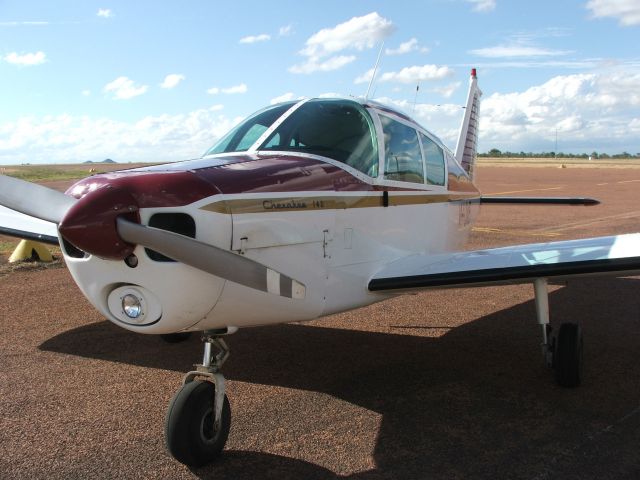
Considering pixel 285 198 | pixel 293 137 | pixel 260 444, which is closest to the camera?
pixel 285 198

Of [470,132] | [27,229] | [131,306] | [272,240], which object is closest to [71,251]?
[131,306]

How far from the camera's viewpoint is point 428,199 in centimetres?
579

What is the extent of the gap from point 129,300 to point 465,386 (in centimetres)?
301

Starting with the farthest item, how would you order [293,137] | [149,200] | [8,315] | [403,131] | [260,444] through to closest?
[8,315], [403,131], [293,137], [260,444], [149,200]

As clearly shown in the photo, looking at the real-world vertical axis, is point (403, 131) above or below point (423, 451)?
above

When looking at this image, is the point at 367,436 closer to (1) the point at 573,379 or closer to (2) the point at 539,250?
(1) the point at 573,379

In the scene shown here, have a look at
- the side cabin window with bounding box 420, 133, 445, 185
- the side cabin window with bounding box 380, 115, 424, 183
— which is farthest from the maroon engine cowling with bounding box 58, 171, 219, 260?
the side cabin window with bounding box 420, 133, 445, 185

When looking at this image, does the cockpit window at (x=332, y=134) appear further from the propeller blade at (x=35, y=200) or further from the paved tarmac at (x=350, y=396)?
the paved tarmac at (x=350, y=396)

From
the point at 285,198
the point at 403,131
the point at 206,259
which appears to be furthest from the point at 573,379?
the point at 206,259

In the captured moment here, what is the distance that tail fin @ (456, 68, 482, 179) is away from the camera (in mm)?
9883

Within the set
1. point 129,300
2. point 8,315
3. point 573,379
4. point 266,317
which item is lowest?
point 573,379

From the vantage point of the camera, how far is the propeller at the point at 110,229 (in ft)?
9.68

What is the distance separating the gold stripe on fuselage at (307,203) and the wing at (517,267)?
21.8 inches

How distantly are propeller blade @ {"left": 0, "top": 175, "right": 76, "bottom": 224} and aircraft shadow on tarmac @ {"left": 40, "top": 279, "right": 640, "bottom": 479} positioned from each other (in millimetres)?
1758
